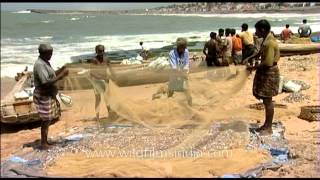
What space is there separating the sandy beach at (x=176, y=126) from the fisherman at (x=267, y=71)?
0.46 meters

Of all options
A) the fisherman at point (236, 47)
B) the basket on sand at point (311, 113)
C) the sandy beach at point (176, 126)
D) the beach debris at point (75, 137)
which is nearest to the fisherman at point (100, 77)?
the sandy beach at point (176, 126)

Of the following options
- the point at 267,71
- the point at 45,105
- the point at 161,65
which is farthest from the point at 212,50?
the point at 45,105

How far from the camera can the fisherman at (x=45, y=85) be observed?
6.16m

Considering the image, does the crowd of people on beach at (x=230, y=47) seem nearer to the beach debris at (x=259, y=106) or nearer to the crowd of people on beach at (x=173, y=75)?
the beach debris at (x=259, y=106)

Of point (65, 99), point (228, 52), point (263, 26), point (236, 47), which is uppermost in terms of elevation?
point (263, 26)

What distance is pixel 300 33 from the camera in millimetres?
18828

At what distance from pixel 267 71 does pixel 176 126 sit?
4.87 feet

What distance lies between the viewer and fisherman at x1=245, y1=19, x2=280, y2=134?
6430 mm

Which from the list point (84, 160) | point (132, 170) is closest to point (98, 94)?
point (84, 160)

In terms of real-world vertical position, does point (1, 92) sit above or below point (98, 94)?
below

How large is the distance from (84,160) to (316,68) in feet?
27.2

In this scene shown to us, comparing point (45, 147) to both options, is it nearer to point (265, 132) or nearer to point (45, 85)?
point (45, 85)

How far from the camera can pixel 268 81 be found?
6.57 m

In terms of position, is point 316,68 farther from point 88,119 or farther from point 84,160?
point 84,160
